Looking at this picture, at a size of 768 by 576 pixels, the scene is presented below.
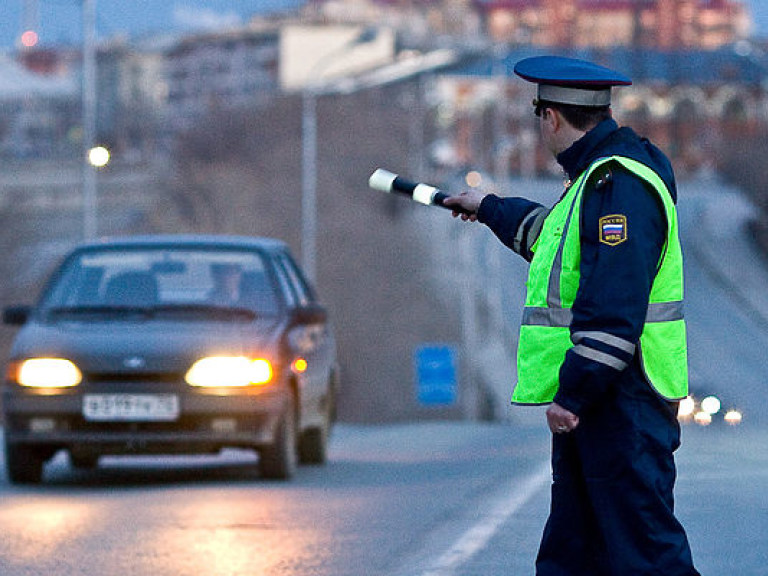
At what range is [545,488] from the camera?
1302 centimetres

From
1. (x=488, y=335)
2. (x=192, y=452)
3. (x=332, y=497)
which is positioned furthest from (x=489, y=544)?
(x=488, y=335)

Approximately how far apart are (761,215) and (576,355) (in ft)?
330

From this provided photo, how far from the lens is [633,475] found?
18.7ft

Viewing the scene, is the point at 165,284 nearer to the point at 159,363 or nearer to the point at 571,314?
the point at 159,363

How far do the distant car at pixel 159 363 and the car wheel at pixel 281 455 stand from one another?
0.03 feet

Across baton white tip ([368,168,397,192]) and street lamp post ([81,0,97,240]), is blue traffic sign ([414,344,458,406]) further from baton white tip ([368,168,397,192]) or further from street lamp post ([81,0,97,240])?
baton white tip ([368,168,397,192])

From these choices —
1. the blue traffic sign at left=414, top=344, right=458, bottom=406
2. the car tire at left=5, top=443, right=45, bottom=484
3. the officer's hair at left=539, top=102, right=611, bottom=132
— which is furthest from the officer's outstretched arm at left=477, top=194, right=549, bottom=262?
the blue traffic sign at left=414, top=344, right=458, bottom=406

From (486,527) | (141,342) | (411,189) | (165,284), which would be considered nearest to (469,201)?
(411,189)

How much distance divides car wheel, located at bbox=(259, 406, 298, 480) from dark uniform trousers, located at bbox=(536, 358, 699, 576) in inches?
306

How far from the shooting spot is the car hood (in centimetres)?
1326

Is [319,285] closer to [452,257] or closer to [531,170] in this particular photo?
[452,257]

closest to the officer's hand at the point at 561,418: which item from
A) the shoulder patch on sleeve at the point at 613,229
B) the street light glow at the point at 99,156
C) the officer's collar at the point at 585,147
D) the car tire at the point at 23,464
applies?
the shoulder patch on sleeve at the point at 613,229

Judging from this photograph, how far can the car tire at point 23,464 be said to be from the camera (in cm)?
1352

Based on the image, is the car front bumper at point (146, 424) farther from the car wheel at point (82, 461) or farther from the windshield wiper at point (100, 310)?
the car wheel at point (82, 461)
